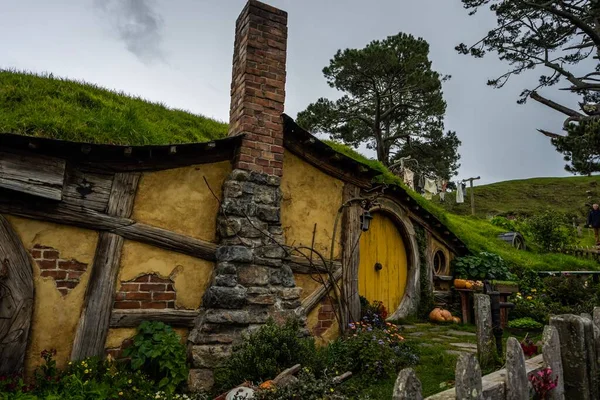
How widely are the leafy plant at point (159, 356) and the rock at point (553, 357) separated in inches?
137

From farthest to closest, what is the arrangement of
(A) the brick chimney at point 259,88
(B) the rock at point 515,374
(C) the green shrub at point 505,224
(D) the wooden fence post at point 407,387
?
1. (C) the green shrub at point 505,224
2. (A) the brick chimney at point 259,88
3. (B) the rock at point 515,374
4. (D) the wooden fence post at point 407,387

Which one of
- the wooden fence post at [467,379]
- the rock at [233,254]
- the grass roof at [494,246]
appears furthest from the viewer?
the grass roof at [494,246]

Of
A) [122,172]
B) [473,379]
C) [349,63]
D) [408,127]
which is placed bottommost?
[473,379]

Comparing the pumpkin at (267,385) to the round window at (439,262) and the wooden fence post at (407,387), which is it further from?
the round window at (439,262)

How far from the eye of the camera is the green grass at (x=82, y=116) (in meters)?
6.12

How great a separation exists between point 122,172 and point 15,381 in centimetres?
231

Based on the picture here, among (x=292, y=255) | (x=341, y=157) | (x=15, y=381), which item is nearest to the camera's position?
(x=15, y=381)

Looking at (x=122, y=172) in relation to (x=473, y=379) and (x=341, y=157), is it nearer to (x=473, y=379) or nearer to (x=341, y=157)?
(x=341, y=157)

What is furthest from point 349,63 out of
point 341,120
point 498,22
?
point 498,22

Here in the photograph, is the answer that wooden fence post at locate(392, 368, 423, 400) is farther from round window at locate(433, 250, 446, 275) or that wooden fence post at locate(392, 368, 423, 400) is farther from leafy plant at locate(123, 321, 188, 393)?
round window at locate(433, 250, 446, 275)

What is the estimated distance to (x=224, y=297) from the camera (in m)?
4.68

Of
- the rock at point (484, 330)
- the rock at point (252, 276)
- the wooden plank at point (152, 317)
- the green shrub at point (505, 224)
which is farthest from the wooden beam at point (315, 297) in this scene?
the green shrub at point (505, 224)

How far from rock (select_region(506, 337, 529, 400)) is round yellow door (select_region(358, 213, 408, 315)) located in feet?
16.1

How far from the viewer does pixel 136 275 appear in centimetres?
455
